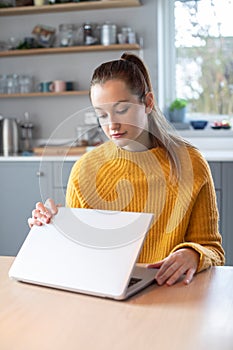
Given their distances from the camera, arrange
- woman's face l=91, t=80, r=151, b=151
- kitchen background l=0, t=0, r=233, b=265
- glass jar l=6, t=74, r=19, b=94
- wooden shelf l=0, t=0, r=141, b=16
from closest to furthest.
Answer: woman's face l=91, t=80, r=151, b=151 → kitchen background l=0, t=0, r=233, b=265 → wooden shelf l=0, t=0, r=141, b=16 → glass jar l=6, t=74, r=19, b=94

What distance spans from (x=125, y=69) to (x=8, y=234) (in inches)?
90.7

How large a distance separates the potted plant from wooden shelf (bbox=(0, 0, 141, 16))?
67cm

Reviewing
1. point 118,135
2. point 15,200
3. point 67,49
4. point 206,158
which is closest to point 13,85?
point 67,49

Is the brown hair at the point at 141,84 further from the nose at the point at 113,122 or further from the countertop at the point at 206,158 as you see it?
the countertop at the point at 206,158

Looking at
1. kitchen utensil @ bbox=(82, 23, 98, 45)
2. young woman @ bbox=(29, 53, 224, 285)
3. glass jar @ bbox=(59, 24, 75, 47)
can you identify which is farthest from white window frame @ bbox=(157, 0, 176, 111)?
young woman @ bbox=(29, 53, 224, 285)

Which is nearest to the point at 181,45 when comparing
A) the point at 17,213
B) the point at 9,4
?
the point at 9,4

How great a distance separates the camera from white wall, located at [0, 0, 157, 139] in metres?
3.55

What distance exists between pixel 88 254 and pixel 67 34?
2755 mm

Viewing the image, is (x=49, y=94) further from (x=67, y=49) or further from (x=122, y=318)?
(x=122, y=318)

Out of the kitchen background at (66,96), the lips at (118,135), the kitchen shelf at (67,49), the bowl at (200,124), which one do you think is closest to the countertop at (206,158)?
the kitchen background at (66,96)

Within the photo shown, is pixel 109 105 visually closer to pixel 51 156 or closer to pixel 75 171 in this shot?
pixel 51 156

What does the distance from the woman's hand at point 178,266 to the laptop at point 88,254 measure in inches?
0.9

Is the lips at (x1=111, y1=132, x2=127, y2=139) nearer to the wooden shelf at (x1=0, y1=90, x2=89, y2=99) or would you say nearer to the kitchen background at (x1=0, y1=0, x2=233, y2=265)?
the kitchen background at (x1=0, y1=0, x2=233, y2=265)

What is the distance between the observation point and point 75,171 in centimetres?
152
